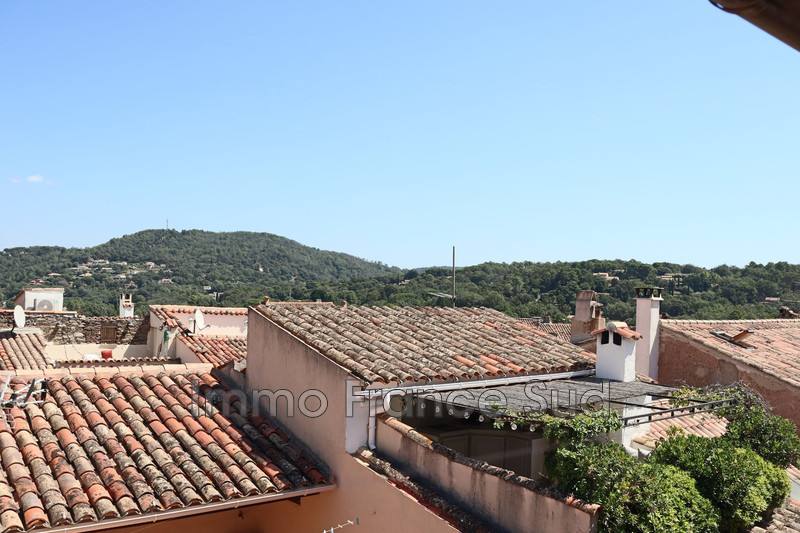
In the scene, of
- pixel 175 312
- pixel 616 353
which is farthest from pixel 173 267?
pixel 616 353

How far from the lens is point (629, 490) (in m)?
5.35

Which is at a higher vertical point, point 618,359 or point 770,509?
point 618,359

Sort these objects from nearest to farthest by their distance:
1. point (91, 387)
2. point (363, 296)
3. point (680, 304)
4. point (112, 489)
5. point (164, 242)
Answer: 1. point (112, 489)
2. point (91, 387)
3. point (680, 304)
4. point (363, 296)
5. point (164, 242)

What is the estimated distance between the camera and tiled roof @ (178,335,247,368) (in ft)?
47.1

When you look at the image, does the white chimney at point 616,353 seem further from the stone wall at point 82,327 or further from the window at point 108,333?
the window at point 108,333

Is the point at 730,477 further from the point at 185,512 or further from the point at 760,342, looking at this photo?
the point at 760,342

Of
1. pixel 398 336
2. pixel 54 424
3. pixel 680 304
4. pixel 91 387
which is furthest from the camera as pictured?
pixel 680 304

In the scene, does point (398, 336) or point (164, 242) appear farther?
point (164, 242)

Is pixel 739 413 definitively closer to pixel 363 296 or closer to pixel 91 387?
pixel 91 387

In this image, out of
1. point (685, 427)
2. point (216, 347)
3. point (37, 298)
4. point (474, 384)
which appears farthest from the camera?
point (37, 298)

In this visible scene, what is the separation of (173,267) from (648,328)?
7933 cm

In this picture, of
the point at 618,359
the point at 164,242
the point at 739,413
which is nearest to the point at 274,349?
the point at 618,359

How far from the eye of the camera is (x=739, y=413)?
7848mm

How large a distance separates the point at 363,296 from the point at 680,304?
24592 millimetres
